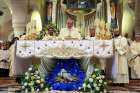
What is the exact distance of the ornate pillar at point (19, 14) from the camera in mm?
16594

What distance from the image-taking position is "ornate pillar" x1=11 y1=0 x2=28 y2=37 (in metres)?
16.6

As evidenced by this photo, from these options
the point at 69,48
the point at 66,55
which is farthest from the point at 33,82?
the point at 69,48

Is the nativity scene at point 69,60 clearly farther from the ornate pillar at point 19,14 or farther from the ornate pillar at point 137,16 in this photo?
the ornate pillar at point 19,14

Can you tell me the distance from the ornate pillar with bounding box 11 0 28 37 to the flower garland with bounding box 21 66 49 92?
788cm

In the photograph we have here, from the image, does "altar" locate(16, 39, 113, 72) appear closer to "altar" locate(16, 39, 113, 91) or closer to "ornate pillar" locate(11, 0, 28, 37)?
"altar" locate(16, 39, 113, 91)

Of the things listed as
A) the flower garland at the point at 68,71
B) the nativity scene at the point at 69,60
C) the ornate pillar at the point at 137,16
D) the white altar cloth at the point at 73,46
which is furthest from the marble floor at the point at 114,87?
the ornate pillar at the point at 137,16

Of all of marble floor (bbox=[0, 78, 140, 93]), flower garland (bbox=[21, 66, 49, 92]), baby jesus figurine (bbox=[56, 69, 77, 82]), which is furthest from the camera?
marble floor (bbox=[0, 78, 140, 93])

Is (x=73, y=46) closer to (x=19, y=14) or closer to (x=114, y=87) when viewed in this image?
(x=114, y=87)

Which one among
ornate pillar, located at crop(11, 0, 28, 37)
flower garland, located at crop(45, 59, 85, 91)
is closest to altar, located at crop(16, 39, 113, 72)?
flower garland, located at crop(45, 59, 85, 91)

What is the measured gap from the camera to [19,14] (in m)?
16.7

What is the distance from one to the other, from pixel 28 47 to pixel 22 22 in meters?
7.64

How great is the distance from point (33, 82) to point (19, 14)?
27.2ft

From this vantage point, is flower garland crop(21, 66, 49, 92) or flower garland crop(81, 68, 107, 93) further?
flower garland crop(21, 66, 49, 92)

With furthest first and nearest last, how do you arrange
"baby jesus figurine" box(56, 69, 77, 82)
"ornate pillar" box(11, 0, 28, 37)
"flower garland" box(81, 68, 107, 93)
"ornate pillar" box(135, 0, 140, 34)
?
"ornate pillar" box(11, 0, 28, 37)
"ornate pillar" box(135, 0, 140, 34)
"baby jesus figurine" box(56, 69, 77, 82)
"flower garland" box(81, 68, 107, 93)
